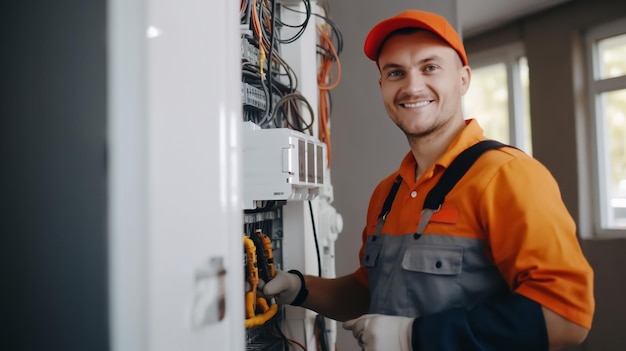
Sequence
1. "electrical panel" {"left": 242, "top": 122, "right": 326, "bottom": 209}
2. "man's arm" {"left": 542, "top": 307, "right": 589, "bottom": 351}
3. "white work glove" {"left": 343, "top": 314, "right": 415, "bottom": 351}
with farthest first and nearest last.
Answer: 1. "electrical panel" {"left": 242, "top": 122, "right": 326, "bottom": 209}
2. "white work glove" {"left": 343, "top": 314, "right": 415, "bottom": 351}
3. "man's arm" {"left": 542, "top": 307, "right": 589, "bottom": 351}

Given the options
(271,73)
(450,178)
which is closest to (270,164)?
(271,73)

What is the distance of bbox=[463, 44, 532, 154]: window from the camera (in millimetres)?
4688

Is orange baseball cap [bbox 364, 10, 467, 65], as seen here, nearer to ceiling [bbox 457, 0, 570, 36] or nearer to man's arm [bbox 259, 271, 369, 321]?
man's arm [bbox 259, 271, 369, 321]

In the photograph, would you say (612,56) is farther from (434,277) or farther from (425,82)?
(434,277)

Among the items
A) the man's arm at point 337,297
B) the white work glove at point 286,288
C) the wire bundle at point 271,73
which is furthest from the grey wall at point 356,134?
the white work glove at point 286,288

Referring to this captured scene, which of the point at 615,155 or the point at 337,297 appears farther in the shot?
the point at 615,155

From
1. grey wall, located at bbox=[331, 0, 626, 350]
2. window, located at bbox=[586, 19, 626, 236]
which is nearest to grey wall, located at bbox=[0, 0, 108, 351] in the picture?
grey wall, located at bbox=[331, 0, 626, 350]

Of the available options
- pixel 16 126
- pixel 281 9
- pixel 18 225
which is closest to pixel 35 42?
pixel 16 126

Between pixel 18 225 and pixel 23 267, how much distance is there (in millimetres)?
47

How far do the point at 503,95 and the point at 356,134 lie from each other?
296 cm

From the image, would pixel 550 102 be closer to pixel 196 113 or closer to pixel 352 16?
pixel 352 16

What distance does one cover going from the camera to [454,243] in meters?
1.07

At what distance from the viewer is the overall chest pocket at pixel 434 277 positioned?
3.48ft

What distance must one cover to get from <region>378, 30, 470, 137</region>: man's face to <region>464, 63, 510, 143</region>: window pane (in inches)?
→ 150
